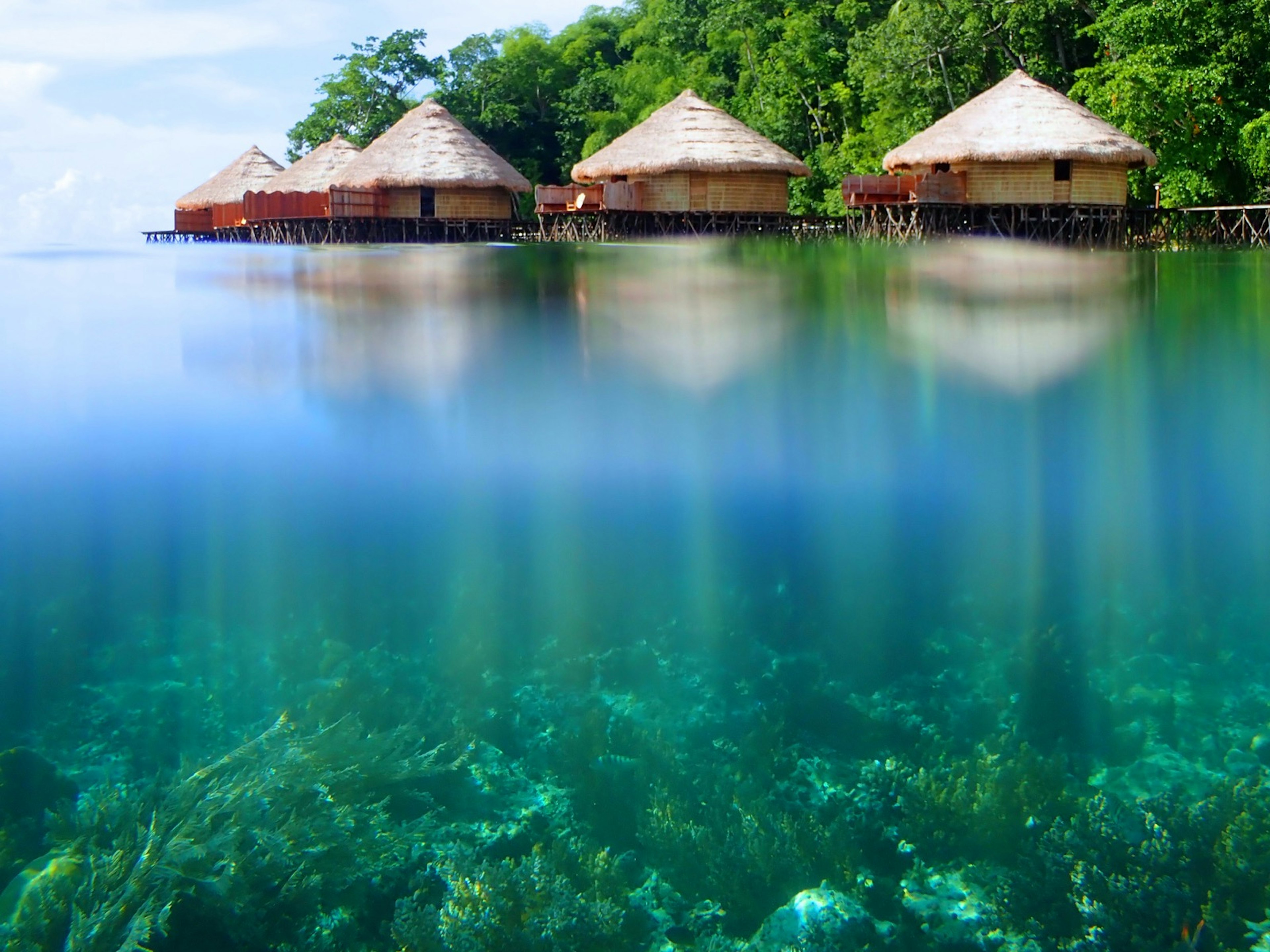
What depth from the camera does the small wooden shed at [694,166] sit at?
20.7 meters

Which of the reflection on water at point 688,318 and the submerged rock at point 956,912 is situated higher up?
the reflection on water at point 688,318

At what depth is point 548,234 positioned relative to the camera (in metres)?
23.3

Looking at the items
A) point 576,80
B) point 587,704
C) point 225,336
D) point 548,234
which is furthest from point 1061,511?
point 576,80

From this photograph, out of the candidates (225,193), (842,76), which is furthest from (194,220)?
(842,76)

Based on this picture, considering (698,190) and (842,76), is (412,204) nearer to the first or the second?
(698,190)

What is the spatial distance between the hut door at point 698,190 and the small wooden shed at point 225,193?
14165mm

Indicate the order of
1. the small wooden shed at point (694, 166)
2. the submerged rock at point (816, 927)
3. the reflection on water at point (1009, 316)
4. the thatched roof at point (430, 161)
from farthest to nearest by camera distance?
1. the thatched roof at point (430, 161)
2. the small wooden shed at point (694, 166)
3. the reflection on water at point (1009, 316)
4. the submerged rock at point (816, 927)

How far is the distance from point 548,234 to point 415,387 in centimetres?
1715

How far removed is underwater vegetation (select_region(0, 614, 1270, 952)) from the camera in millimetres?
3867

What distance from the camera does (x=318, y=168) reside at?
1117 inches

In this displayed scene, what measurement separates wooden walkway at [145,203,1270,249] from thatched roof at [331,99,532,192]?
1056 mm

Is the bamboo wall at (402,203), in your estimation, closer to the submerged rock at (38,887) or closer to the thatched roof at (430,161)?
the thatched roof at (430,161)

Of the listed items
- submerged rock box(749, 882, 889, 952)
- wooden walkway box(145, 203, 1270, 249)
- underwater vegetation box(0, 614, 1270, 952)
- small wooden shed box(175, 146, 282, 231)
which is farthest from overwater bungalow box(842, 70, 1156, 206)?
small wooden shed box(175, 146, 282, 231)

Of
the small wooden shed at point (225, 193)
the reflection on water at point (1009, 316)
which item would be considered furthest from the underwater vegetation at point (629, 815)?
the small wooden shed at point (225, 193)
